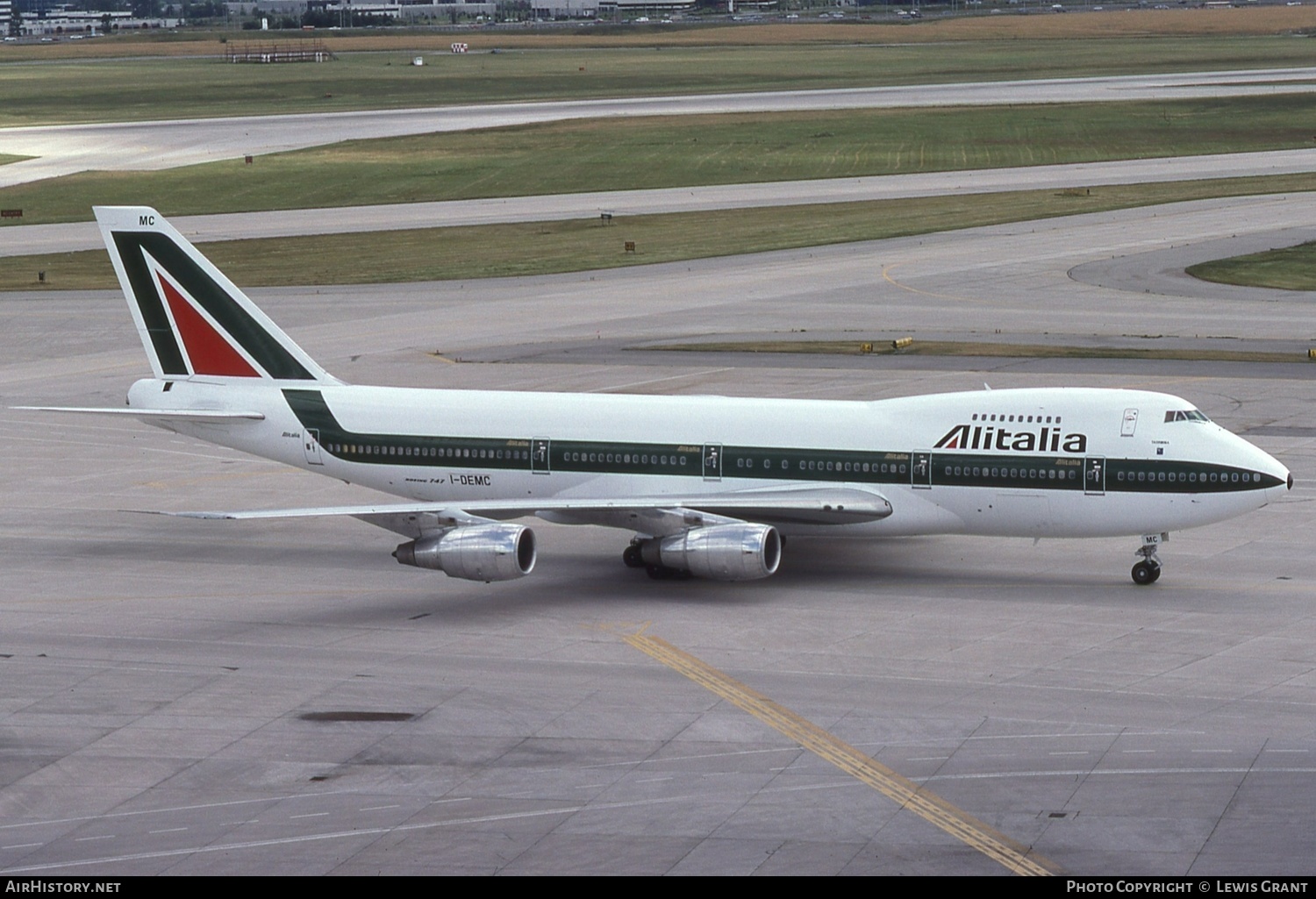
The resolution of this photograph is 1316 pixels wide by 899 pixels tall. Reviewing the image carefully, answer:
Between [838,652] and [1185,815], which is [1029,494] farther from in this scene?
[1185,815]

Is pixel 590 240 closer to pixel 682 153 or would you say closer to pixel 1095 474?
pixel 682 153

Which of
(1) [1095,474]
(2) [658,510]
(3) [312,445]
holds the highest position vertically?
(1) [1095,474]

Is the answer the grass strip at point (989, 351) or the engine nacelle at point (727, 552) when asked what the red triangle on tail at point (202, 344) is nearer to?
the engine nacelle at point (727, 552)

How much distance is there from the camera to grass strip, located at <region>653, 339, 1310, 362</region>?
71250 millimetres

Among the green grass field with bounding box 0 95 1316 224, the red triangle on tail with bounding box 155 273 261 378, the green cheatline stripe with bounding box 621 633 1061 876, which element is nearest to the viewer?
the green cheatline stripe with bounding box 621 633 1061 876

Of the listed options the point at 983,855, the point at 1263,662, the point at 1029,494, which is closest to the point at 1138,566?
the point at 1029,494

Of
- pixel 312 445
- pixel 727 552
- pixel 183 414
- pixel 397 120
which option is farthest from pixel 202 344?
pixel 397 120

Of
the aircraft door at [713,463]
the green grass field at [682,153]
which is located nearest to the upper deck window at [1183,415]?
the aircraft door at [713,463]

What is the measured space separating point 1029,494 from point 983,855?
16.2 meters

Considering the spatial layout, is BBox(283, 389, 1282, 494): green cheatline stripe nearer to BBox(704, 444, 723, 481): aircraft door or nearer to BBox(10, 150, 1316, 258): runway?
BBox(704, 444, 723, 481): aircraft door

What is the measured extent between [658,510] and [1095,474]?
10019mm

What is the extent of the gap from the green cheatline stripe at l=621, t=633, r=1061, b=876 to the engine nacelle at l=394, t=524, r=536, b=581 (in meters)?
3.31

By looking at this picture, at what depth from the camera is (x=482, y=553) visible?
131 ft

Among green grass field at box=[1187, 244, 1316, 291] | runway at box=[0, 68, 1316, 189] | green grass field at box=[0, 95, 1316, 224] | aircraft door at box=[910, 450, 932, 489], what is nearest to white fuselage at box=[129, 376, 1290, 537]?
aircraft door at box=[910, 450, 932, 489]
